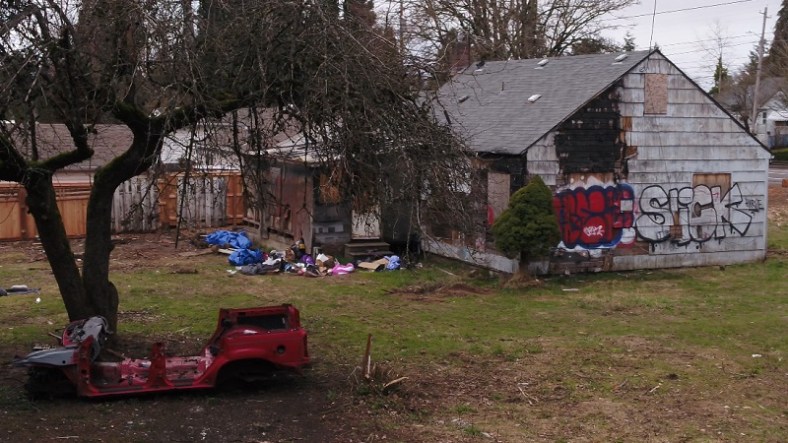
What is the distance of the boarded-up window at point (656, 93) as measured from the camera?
18.6 m

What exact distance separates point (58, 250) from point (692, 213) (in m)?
14.3

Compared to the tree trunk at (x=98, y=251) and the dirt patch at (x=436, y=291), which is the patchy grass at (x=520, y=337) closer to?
the dirt patch at (x=436, y=291)

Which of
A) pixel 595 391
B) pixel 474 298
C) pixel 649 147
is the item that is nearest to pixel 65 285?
pixel 595 391

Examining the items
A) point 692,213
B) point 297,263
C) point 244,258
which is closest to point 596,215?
point 692,213

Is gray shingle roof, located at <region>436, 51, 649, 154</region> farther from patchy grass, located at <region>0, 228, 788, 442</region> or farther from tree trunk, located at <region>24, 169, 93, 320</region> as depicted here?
tree trunk, located at <region>24, 169, 93, 320</region>

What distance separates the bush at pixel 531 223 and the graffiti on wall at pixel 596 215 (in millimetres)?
1159

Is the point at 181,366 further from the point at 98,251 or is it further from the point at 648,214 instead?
the point at 648,214

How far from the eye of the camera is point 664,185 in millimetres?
19016

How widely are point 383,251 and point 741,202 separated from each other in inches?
336

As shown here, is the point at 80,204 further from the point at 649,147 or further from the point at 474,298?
the point at 649,147

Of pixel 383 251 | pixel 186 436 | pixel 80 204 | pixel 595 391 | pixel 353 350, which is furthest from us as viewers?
pixel 80 204

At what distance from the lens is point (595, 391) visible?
32.4 feet

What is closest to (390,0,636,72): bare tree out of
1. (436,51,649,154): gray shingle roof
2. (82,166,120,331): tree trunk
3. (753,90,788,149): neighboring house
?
(436,51,649,154): gray shingle roof

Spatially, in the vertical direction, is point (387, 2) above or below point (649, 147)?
above
